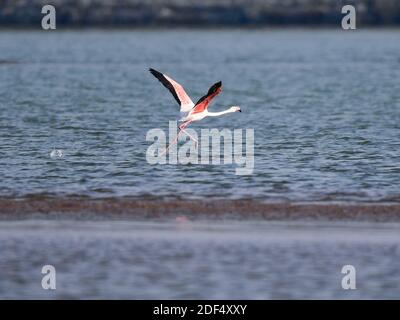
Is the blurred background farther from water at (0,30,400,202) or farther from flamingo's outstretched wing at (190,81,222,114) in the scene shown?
flamingo's outstretched wing at (190,81,222,114)

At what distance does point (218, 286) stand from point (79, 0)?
12462cm

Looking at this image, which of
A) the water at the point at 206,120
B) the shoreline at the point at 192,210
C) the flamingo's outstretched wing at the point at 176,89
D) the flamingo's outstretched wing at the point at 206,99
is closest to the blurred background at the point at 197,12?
the water at the point at 206,120

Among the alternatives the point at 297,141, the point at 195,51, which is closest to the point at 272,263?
the point at 297,141

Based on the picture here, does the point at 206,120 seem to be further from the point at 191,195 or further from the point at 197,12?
the point at 197,12

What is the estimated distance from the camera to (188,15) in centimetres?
13862

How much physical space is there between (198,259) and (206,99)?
6727 millimetres

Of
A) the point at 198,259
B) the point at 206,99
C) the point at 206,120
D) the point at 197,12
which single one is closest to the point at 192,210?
the point at 198,259

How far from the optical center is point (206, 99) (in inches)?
945

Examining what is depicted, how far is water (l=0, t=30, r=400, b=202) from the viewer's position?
23.6 meters

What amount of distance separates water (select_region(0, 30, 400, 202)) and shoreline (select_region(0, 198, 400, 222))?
682 mm

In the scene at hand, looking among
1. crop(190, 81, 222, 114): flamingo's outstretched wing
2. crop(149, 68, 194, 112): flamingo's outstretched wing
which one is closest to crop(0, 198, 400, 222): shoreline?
crop(190, 81, 222, 114): flamingo's outstretched wing

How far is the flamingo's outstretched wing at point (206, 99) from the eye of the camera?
75.5ft

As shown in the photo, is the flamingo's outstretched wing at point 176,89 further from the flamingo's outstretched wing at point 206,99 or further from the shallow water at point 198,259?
the shallow water at point 198,259
